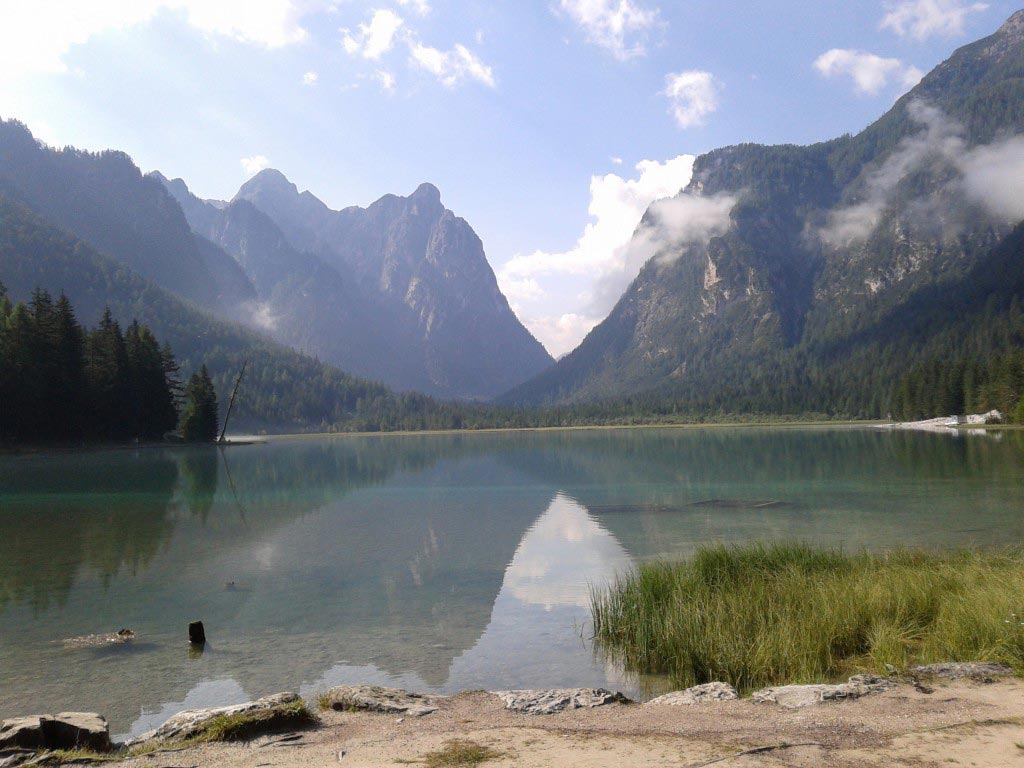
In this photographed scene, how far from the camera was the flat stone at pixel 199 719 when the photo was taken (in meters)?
7.45

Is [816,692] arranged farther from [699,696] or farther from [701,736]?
[701,736]

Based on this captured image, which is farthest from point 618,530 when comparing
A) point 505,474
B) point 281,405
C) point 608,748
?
point 281,405

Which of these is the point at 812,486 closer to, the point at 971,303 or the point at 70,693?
the point at 70,693

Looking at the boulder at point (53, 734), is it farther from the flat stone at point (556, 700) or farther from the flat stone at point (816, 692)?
the flat stone at point (816, 692)

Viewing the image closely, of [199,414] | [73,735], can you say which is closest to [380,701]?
[73,735]

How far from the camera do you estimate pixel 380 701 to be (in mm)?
8469

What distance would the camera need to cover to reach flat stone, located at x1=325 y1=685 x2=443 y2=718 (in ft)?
27.2

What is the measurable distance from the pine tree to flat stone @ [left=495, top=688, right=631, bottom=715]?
89843mm

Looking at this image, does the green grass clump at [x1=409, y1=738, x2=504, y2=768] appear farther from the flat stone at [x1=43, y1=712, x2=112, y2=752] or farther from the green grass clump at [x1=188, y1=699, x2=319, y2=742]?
the flat stone at [x1=43, y1=712, x2=112, y2=752]

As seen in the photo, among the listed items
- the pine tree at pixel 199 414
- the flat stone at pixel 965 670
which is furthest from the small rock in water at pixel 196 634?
the pine tree at pixel 199 414

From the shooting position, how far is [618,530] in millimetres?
24375

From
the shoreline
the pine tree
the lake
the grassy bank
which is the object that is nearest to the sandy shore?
the shoreline

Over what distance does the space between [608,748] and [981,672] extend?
4.92 metres

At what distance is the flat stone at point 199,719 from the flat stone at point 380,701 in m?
0.55
